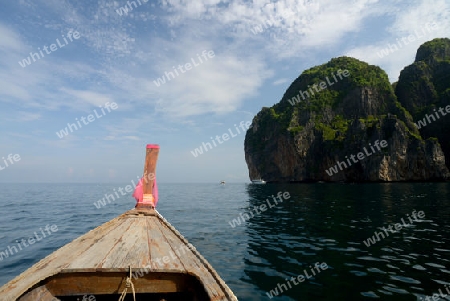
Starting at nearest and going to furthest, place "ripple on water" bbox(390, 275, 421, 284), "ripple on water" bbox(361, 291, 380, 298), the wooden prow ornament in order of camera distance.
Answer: "ripple on water" bbox(361, 291, 380, 298) → "ripple on water" bbox(390, 275, 421, 284) → the wooden prow ornament

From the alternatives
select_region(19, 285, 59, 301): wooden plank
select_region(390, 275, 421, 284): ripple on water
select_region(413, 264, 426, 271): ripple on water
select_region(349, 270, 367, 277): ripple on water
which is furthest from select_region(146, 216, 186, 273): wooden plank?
select_region(413, 264, 426, 271): ripple on water

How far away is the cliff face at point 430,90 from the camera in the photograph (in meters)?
67.1

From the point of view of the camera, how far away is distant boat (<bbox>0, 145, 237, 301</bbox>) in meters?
3.03

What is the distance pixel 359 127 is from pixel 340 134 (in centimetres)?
606

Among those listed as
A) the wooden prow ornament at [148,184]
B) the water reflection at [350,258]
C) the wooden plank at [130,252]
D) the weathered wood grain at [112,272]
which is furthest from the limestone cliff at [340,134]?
the weathered wood grain at [112,272]

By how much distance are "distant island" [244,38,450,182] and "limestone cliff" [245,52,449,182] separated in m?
0.22

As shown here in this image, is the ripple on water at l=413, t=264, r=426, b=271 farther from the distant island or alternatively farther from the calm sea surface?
the distant island

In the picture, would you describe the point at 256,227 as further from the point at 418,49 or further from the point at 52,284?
the point at 418,49

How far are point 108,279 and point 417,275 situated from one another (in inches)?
296

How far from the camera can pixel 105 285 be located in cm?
329

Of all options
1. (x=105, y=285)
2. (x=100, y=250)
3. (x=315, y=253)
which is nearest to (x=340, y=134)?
(x=315, y=253)

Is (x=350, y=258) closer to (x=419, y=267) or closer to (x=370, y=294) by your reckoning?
(x=419, y=267)

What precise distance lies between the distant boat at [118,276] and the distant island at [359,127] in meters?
66.0

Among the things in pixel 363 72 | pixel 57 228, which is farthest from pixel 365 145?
pixel 57 228
